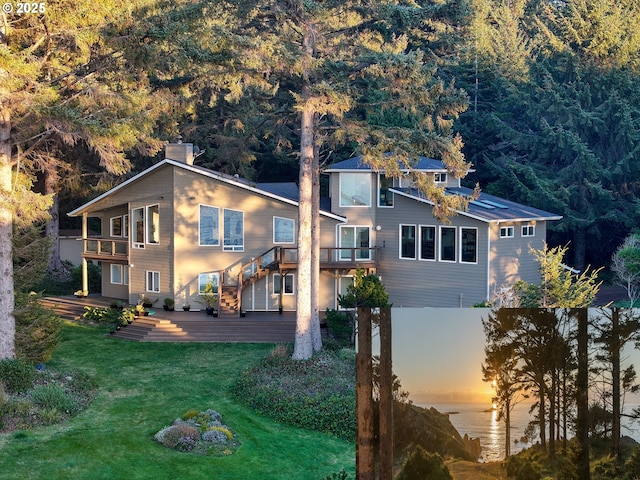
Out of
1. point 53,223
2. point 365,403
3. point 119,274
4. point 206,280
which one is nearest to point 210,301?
point 206,280

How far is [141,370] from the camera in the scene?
21531 mm

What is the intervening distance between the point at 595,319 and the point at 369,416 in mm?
1412

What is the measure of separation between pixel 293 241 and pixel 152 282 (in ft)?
19.6

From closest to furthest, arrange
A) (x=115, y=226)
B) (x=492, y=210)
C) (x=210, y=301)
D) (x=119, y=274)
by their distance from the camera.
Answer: (x=210, y=301), (x=492, y=210), (x=119, y=274), (x=115, y=226)

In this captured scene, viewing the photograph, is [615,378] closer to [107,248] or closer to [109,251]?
[109,251]

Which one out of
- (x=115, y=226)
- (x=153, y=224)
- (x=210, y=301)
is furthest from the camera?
(x=115, y=226)

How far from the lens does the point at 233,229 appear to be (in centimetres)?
2955

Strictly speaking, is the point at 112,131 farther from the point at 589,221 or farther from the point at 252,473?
the point at 589,221

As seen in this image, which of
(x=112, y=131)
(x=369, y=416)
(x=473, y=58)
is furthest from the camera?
(x=473, y=58)

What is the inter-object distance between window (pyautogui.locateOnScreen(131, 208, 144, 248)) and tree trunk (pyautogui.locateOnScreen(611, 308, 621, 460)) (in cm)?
2760

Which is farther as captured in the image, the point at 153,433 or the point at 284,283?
the point at 284,283

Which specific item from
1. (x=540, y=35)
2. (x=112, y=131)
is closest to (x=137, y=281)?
(x=112, y=131)

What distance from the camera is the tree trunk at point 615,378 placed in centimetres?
429

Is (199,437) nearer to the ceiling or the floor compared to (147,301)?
nearer to the floor
